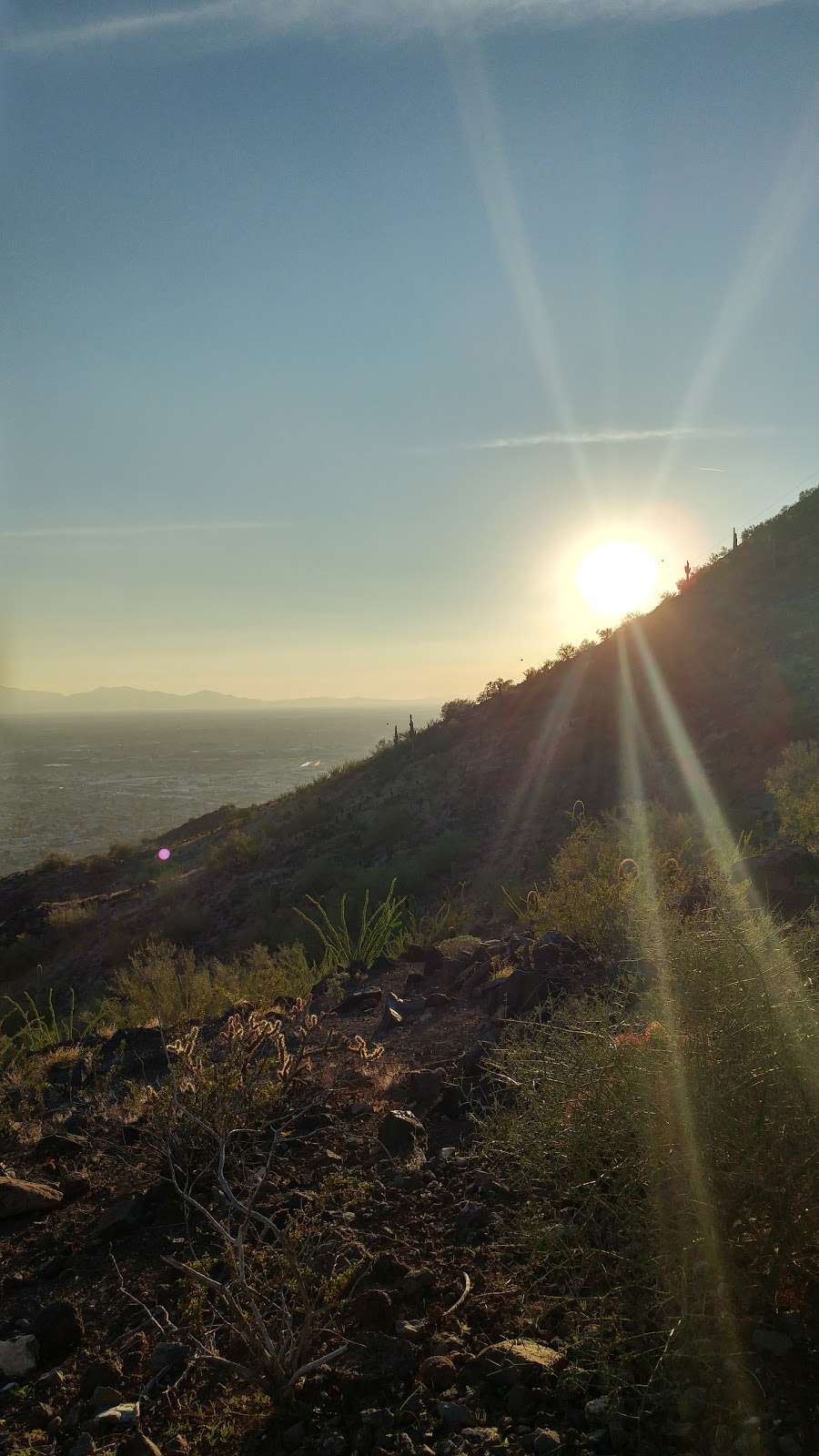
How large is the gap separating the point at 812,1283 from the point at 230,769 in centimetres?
9209

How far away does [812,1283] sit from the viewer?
2.57 metres

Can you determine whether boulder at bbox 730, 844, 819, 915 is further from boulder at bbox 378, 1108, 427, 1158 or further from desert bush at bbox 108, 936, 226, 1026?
desert bush at bbox 108, 936, 226, 1026

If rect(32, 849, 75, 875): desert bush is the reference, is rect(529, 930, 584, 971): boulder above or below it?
above

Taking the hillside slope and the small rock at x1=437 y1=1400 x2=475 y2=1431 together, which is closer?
the small rock at x1=437 y1=1400 x2=475 y2=1431

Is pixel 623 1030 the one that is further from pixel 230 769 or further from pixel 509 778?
pixel 230 769

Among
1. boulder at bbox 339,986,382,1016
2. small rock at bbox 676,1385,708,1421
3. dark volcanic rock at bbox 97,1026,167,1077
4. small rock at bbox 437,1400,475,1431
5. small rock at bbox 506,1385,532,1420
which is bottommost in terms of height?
dark volcanic rock at bbox 97,1026,167,1077

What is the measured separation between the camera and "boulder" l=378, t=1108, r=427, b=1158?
408 cm

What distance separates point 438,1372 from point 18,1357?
5.21 feet

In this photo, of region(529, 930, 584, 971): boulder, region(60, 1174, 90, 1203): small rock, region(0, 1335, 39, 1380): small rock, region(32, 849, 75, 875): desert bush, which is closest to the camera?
region(0, 1335, 39, 1380): small rock

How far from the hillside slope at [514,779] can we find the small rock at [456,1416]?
1067 centimetres

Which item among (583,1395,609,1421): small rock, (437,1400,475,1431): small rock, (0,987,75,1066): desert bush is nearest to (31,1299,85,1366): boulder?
(437,1400,475,1431): small rock

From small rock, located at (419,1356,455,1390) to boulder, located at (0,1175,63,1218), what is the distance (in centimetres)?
242

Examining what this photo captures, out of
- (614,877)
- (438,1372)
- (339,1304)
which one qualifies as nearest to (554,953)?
(614,877)

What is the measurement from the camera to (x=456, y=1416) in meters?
2.37
